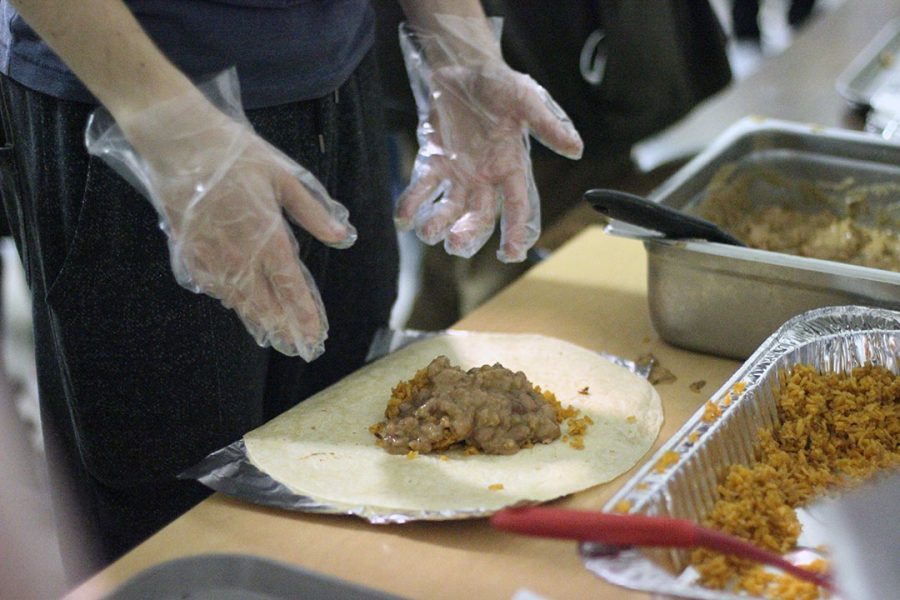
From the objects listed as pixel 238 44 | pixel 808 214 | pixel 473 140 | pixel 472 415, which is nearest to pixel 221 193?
pixel 238 44

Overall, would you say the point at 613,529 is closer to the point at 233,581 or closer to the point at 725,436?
the point at 725,436

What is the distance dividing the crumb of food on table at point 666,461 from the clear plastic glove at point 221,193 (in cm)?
41

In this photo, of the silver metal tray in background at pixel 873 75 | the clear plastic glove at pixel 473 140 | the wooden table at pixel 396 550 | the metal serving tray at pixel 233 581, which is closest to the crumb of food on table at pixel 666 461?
the wooden table at pixel 396 550

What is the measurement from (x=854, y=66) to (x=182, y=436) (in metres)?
1.81

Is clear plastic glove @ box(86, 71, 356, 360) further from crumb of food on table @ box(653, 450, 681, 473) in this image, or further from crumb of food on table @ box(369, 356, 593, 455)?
crumb of food on table @ box(653, 450, 681, 473)

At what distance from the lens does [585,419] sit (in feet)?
4.00

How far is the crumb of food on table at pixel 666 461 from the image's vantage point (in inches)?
39.3

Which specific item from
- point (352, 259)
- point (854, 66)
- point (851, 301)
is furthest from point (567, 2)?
point (851, 301)

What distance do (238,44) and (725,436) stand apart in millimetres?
743

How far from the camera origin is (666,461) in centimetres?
101

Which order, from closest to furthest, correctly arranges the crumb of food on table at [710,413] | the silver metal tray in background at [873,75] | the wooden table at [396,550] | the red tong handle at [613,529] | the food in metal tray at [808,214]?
1. the red tong handle at [613,529]
2. the wooden table at [396,550]
3. the crumb of food on table at [710,413]
4. the food in metal tray at [808,214]
5. the silver metal tray in background at [873,75]

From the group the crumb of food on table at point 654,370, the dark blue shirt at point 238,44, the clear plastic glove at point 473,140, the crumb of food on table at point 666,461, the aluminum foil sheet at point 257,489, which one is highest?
the dark blue shirt at point 238,44

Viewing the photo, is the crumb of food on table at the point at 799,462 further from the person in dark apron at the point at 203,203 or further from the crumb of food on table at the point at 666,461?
the person in dark apron at the point at 203,203

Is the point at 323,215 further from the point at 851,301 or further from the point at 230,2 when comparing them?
the point at 851,301
